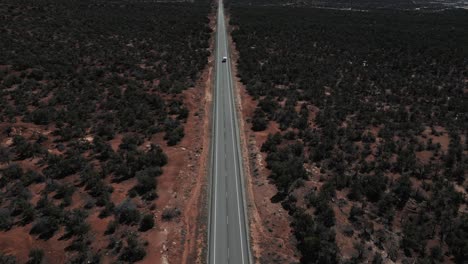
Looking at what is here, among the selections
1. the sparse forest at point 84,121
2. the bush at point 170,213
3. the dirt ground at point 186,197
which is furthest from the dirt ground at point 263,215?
the sparse forest at point 84,121

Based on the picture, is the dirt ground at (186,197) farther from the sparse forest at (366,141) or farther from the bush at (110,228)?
the sparse forest at (366,141)

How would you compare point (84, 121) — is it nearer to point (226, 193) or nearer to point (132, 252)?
point (226, 193)

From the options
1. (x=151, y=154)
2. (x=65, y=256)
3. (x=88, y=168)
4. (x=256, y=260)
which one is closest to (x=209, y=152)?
(x=151, y=154)

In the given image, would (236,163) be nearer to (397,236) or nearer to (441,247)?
(397,236)

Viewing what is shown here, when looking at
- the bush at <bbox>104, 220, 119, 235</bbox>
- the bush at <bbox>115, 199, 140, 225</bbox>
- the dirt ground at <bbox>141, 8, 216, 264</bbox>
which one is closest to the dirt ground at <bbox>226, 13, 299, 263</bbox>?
the dirt ground at <bbox>141, 8, 216, 264</bbox>

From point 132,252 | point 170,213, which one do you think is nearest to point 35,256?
point 132,252

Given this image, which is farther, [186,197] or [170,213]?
[186,197]
